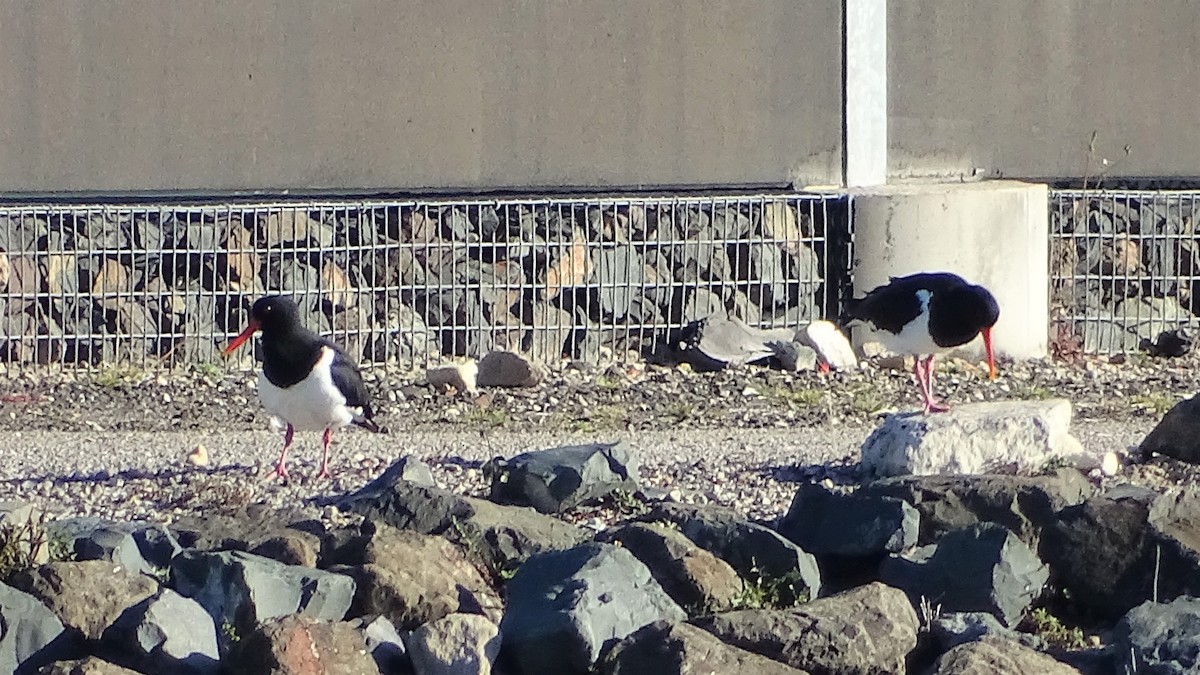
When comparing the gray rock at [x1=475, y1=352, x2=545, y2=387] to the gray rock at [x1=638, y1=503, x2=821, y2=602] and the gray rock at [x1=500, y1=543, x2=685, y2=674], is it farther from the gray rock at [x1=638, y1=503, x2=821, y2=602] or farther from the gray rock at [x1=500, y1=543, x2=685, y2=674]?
the gray rock at [x1=500, y1=543, x2=685, y2=674]

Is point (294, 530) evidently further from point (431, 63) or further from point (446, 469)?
point (431, 63)

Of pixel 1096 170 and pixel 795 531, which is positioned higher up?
pixel 1096 170

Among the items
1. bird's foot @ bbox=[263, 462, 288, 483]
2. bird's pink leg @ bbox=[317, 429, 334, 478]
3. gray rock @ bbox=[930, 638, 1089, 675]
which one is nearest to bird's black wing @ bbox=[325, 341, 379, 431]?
bird's pink leg @ bbox=[317, 429, 334, 478]

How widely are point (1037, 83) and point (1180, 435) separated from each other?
18.8ft

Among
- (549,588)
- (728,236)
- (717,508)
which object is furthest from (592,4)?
(549,588)

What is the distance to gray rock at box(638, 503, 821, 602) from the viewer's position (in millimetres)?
5469

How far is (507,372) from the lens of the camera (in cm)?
1060

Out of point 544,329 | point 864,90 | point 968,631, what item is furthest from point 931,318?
point 968,631

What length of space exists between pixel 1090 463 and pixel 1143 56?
629 cm

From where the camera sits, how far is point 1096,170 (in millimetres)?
13023

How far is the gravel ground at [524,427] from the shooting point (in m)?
7.39

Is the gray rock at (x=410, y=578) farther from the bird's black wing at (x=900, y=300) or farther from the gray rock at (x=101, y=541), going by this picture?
the bird's black wing at (x=900, y=300)

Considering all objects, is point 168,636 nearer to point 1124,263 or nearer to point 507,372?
point 507,372

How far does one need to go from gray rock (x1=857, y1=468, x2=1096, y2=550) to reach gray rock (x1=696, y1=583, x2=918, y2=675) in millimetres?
873
